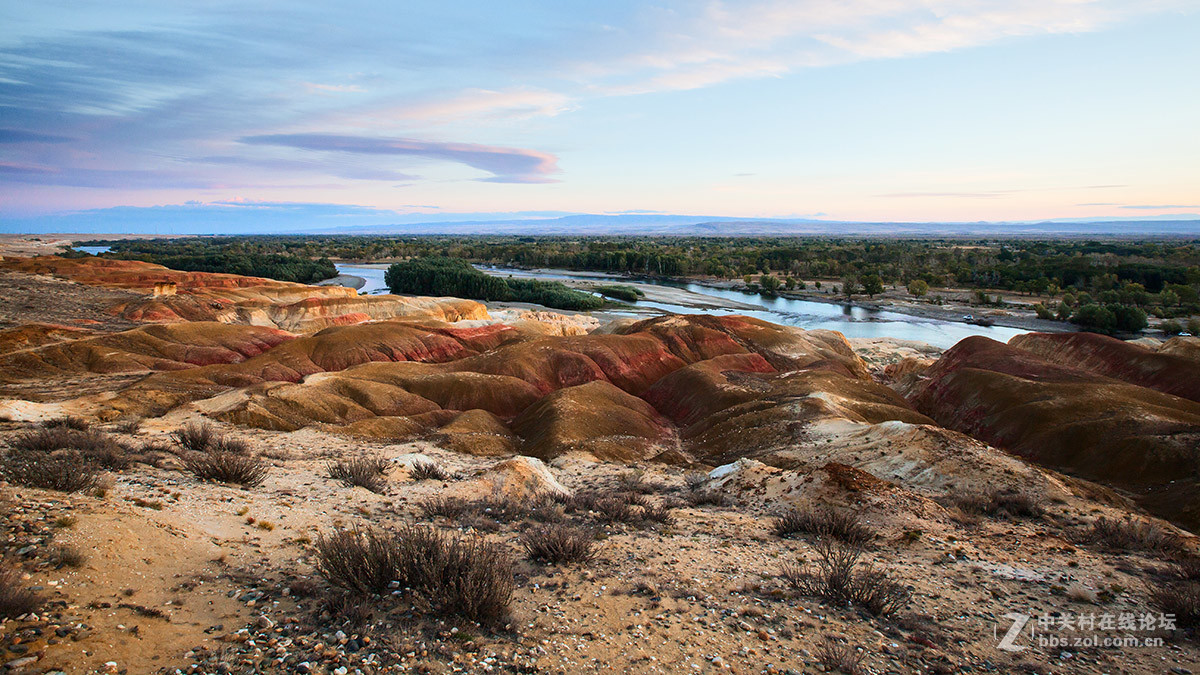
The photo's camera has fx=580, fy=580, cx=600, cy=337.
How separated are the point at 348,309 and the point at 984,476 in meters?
64.6

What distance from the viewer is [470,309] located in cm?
7431

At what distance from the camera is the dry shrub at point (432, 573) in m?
7.12

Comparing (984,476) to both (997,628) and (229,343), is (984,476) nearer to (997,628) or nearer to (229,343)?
(997,628)

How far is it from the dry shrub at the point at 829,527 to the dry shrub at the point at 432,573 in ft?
25.2

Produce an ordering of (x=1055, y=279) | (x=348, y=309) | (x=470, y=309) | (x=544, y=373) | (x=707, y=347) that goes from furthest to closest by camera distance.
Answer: (x=1055, y=279)
(x=470, y=309)
(x=348, y=309)
(x=707, y=347)
(x=544, y=373)

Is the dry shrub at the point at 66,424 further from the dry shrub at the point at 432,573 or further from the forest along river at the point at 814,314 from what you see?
the forest along river at the point at 814,314

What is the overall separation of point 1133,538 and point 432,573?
50.5ft

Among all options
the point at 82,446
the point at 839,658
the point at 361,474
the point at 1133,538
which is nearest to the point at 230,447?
the point at 82,446

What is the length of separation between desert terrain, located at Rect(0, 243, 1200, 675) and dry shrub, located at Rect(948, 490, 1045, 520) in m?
0.12

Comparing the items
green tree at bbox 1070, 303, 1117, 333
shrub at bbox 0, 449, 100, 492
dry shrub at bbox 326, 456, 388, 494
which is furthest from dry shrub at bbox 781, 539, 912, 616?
green tree at bbox 1070, 303, 1117, 333

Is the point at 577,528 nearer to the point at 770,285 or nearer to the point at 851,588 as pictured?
the point at 851,588

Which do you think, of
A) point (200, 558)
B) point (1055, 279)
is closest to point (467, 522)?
point (200, 558)

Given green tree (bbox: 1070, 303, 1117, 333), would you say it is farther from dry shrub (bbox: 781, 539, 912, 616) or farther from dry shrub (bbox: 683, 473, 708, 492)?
dry shrub (bbox: 781, 539, 912, 616)

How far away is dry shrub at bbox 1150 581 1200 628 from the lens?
872 centimetres
